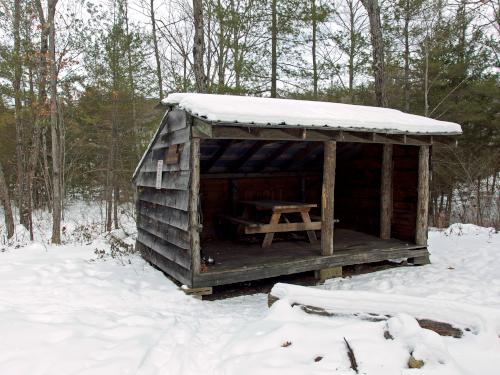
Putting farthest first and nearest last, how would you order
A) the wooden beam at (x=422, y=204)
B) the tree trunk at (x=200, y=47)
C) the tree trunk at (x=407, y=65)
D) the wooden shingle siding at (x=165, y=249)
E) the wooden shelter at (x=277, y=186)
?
the tree trunk at (x=407, y=65) < the tree trunk at (x=200, y=47) < the wooden beam at (x=422, y=204) < the wooden shingle siding at (x=165, y=249) < the wooden shelter at (x=277, y=186)

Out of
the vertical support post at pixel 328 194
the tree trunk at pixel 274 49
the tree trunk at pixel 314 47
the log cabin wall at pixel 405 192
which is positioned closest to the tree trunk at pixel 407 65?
the tree trunk at pixel 314 47

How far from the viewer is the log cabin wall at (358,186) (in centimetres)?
825

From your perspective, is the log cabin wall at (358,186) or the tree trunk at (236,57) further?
the tree trunk at (236,57)

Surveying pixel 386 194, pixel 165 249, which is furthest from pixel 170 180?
pixel 386 194

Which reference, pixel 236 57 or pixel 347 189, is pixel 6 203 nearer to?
pixel 236 57

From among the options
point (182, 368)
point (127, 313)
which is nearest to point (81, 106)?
point (127, 313)

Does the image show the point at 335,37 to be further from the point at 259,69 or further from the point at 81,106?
the point at 81,106

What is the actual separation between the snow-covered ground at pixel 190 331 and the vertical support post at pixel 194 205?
1.78 ft

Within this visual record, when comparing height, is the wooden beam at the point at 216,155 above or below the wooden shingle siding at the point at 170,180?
above

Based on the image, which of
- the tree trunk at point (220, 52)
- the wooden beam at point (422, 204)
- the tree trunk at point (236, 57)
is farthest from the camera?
the tree trunk at point (236, 57)

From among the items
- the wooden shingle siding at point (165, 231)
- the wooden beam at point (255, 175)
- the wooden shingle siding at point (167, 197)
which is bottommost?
the wooden shingle siding at point (165, 231)

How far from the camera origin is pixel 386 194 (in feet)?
25.2

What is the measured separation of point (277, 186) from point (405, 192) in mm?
2791

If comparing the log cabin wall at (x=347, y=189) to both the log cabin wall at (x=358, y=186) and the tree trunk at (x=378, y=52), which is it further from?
the tree trunk at (x=378, y=52)
